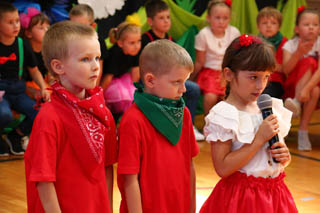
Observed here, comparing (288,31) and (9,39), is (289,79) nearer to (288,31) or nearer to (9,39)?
(288,31)

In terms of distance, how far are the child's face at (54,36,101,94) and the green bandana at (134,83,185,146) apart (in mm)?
222

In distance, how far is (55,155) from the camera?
65.2 inches

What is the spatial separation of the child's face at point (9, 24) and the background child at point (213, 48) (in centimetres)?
200

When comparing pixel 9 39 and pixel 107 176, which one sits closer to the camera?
pixel 107 176

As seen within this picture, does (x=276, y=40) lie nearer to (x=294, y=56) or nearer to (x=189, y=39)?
(x=294, y=56)

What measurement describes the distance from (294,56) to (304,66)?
5.1 inches

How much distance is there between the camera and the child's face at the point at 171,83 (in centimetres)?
188

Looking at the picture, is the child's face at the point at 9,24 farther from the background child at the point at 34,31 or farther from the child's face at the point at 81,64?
the child's face at the point at 81,64

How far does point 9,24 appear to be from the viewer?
13.6 feet

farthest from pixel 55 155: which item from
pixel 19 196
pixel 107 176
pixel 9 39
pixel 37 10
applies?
pixel 37 10

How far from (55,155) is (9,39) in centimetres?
283

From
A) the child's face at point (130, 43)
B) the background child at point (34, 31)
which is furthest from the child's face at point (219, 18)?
the background child at point (34, 31)

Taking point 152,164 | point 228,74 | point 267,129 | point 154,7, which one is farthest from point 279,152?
point 154,7

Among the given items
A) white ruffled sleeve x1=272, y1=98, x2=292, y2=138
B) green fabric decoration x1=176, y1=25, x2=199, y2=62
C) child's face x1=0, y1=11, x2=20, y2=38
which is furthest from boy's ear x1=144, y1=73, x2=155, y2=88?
green fabric decoration x1=176, y1=25, x2=199, y2=62
